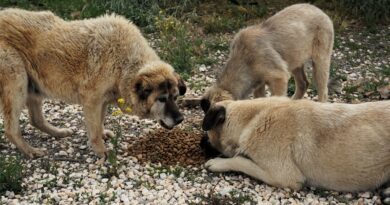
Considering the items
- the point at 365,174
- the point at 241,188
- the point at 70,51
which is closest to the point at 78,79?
the point at 70,51

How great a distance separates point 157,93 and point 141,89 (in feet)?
0.65

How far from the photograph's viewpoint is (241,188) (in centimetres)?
659

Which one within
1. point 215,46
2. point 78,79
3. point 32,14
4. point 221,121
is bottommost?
point 215,46

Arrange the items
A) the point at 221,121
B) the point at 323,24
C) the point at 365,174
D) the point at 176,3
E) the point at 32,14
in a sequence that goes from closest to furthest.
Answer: the point at 365,174, the point at 221,121, the point at 32,14, the point at 323,24, the point at 176,3

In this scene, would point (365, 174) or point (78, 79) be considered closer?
point (365, 174)

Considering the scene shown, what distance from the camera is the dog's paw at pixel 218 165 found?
681cm

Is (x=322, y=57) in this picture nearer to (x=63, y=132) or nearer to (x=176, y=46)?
(x=176, y=46)

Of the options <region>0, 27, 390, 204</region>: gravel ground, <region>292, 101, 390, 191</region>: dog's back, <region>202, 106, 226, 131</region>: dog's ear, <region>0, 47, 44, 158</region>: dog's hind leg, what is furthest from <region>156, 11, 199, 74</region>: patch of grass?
<region>292, 101, 390, 191</region>: dog's back

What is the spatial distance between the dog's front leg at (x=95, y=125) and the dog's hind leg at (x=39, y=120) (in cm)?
81

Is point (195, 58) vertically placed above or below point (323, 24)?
below

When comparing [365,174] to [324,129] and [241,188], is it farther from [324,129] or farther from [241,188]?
[241,188]

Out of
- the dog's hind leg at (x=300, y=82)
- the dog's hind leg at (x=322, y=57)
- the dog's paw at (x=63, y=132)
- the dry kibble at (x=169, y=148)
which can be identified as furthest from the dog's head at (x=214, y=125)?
the dog's hind leg at (x=300, y=82)

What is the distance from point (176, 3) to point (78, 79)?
5992mm

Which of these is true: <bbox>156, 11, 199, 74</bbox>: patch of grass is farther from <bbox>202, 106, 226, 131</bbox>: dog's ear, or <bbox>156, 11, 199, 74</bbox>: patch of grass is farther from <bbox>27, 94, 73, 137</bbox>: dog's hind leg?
<bbox>202, 106, 226, 131</bbox>: dog's ear
